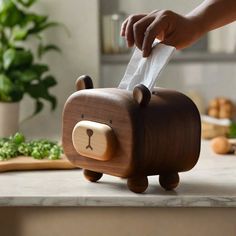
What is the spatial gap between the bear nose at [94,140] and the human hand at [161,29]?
6.7 inches

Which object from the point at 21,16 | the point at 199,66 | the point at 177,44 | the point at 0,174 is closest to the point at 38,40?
the point at 21,16

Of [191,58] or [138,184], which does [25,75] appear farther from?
[138,184]

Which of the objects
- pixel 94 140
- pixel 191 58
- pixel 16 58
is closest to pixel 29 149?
pixel 94 140

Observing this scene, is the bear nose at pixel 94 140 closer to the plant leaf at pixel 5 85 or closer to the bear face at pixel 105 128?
the bear face at pixel 105 128

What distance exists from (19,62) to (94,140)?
1018mm

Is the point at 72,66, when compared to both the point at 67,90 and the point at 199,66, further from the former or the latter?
the point at 199,66

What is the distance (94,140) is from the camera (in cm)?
148

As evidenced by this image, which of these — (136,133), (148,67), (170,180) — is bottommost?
(170,180)

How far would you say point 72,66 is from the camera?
2637 millimetres

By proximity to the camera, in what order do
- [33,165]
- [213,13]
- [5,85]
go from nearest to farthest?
[213,13] → [33,165] → [5,85]

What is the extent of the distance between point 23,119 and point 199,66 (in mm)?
659

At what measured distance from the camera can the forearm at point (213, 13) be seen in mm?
1562

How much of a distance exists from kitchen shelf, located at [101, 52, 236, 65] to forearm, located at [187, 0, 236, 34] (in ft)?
3.73

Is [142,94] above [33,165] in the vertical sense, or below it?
above
